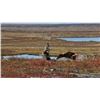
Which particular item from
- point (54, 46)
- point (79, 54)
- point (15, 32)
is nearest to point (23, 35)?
point (15, 32)

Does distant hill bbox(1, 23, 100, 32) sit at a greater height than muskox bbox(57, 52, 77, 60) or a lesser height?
greater

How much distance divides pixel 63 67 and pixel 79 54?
0.21 m

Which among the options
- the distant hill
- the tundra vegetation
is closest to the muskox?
the tundra vegetation

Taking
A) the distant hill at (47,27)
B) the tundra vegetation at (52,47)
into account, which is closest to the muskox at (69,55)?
the tundra vegetation at (52,47)

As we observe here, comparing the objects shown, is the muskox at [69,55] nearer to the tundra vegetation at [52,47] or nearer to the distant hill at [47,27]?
the tundra vegetation at [52,47]

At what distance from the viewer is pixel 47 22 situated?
135 inches

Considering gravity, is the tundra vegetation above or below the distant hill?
below

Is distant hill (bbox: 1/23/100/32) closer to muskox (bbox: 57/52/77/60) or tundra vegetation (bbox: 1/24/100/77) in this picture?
tundra vegetation (bbox: 1/24/100/77)

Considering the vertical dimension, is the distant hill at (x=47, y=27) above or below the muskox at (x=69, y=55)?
above

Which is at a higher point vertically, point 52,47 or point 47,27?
point 47,27

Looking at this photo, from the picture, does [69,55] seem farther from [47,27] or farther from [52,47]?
[47,27]

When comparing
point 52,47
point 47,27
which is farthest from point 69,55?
point 47,27

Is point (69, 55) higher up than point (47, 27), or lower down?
lower down
